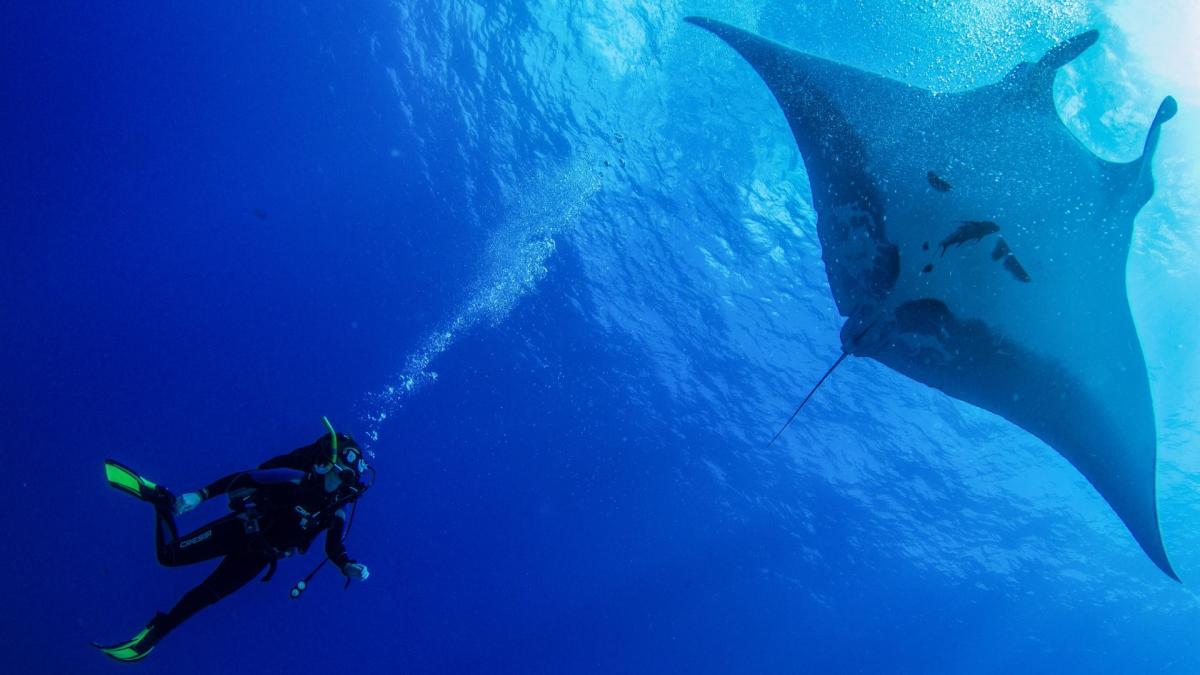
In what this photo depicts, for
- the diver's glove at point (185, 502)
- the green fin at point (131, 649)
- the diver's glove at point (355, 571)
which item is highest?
the diver's glove at point (355, 571)

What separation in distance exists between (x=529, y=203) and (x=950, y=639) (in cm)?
3686

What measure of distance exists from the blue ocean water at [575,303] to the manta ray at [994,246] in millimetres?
4297

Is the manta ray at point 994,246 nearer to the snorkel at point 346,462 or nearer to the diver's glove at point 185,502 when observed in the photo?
the snorkel at point 346,462

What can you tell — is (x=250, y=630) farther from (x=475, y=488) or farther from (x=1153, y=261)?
(x=1153, y=261)

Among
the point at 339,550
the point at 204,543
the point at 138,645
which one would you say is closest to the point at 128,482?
the point at 204,543

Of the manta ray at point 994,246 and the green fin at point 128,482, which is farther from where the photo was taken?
the green fin at point 128,482

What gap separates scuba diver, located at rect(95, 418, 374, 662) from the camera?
18.1 ft

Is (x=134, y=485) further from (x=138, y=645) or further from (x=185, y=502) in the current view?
(x=138, y=645)

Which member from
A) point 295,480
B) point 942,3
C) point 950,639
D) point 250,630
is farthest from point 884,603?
point 250,630

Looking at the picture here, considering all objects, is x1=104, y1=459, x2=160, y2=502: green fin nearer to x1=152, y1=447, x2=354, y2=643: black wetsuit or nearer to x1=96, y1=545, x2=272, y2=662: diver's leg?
x1=152, y1=447, x2=354, y2=643: black wetsuit

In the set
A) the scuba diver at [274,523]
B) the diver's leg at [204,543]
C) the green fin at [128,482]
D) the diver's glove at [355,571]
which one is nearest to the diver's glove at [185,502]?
the green fin at [128,482]

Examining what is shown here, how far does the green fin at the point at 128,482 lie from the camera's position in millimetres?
4926

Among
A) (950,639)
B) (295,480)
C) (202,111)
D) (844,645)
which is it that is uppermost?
(950,639)

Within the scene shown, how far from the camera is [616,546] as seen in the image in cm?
3606
